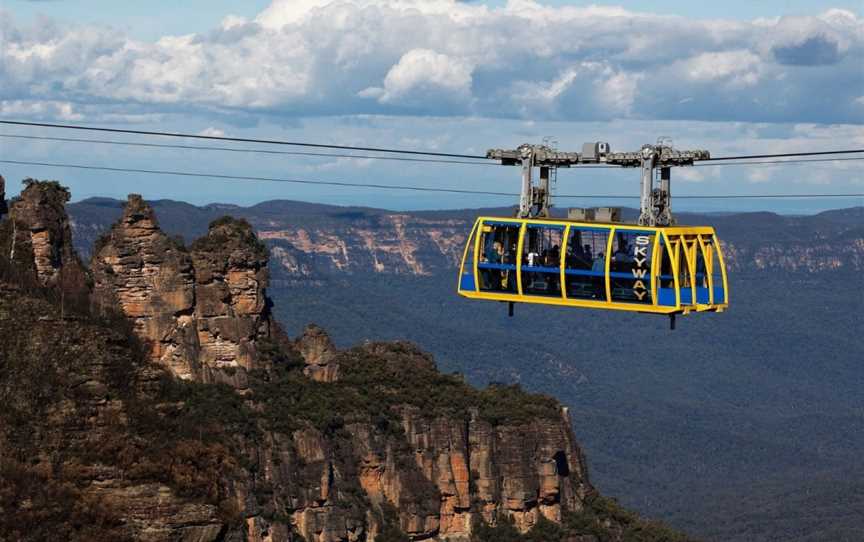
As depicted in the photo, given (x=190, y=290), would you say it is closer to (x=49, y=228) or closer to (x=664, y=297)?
(x=49, y=228)

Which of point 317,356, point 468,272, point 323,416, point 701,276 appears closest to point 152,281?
point 323,416

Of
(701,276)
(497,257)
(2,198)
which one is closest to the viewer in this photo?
(701,276)

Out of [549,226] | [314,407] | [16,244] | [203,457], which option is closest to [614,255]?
[549,226]

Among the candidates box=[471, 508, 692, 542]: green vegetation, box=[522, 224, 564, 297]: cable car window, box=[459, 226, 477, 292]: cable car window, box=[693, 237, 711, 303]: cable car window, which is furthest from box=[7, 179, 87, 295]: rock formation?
box=[693, 237, 711, 303]: cable car window

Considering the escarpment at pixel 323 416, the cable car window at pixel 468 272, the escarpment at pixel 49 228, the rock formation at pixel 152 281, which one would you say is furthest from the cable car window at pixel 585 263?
the rock formation at pixel 152 281

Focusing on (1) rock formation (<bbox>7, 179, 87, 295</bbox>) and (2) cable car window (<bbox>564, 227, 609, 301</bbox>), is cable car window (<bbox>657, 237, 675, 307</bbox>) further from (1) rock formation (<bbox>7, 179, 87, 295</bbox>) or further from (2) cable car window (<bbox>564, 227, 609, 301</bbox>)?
(1) rock formation (<bbox>7, 179, 87, 295</bbox>)

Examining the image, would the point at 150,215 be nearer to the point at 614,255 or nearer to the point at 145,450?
the point at 614,255
